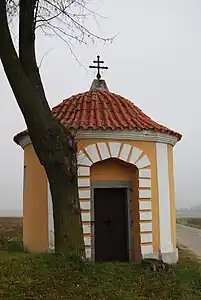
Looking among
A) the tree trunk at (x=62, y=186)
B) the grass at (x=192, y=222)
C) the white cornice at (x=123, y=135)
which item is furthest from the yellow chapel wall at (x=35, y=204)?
the grass at (x=192, y=222)

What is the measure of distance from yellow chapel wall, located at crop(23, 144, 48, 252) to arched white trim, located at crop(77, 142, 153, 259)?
1118mm

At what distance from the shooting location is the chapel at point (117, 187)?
39.7 feet

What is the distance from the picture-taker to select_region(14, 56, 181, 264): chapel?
39.7 ft

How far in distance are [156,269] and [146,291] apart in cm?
126

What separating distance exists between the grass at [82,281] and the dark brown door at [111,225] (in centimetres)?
291

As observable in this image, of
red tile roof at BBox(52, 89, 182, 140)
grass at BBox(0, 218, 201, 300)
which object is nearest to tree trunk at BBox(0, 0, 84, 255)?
grass at BBox(0, 218, 201, 300)

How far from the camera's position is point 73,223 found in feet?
30.4

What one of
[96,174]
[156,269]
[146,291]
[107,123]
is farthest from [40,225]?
[146,291]

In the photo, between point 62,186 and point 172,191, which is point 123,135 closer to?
point 172,191

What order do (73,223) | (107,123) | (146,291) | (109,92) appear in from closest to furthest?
(146,291), (73,223), (107,123), (109,92)

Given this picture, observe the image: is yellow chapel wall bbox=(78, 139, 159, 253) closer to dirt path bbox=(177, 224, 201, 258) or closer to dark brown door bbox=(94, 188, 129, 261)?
dark brown door bbox=(94, 188, 129, 261)

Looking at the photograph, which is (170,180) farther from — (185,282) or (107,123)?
(185,282)

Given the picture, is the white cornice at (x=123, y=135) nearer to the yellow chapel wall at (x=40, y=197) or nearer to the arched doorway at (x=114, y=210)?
the yellow chapel wall at (x=40, y=197)

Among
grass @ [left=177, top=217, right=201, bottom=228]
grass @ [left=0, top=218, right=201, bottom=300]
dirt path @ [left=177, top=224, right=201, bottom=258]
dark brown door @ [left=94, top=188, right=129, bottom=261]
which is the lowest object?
dirt path @ [left=177, top=224, right=201, bottom=258]
